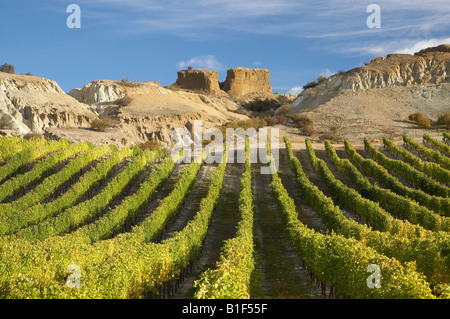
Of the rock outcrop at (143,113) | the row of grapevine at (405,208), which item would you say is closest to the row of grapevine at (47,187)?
the rock outcrop at (143,113)

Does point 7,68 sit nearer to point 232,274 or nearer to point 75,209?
point 75,209

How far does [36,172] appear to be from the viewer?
35.6m

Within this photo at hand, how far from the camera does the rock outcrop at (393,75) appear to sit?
87938mm

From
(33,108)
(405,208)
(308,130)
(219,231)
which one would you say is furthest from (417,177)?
(33,108)

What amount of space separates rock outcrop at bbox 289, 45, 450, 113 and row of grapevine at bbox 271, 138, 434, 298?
7311 centimetres

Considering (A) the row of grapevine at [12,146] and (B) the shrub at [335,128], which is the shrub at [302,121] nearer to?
(B) the shrub at [335,128]

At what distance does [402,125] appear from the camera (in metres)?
66.9

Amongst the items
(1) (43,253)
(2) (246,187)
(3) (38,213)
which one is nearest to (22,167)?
(3) (38,213)

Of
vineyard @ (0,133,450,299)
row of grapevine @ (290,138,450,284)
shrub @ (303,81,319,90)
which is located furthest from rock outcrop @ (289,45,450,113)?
row of grapevine @ (290,138,450,284)

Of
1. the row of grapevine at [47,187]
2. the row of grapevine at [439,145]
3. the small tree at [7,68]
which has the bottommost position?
the row of grapevine at [47,187]

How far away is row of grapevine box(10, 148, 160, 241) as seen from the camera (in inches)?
882

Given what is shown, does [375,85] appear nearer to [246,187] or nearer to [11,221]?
[246,187]

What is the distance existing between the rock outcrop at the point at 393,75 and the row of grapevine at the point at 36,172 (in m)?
56.7

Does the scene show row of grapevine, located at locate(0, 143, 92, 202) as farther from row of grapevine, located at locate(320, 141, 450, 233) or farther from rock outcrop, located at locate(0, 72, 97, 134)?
row of grapevine, located at locate(320, 141, 450, 233)
